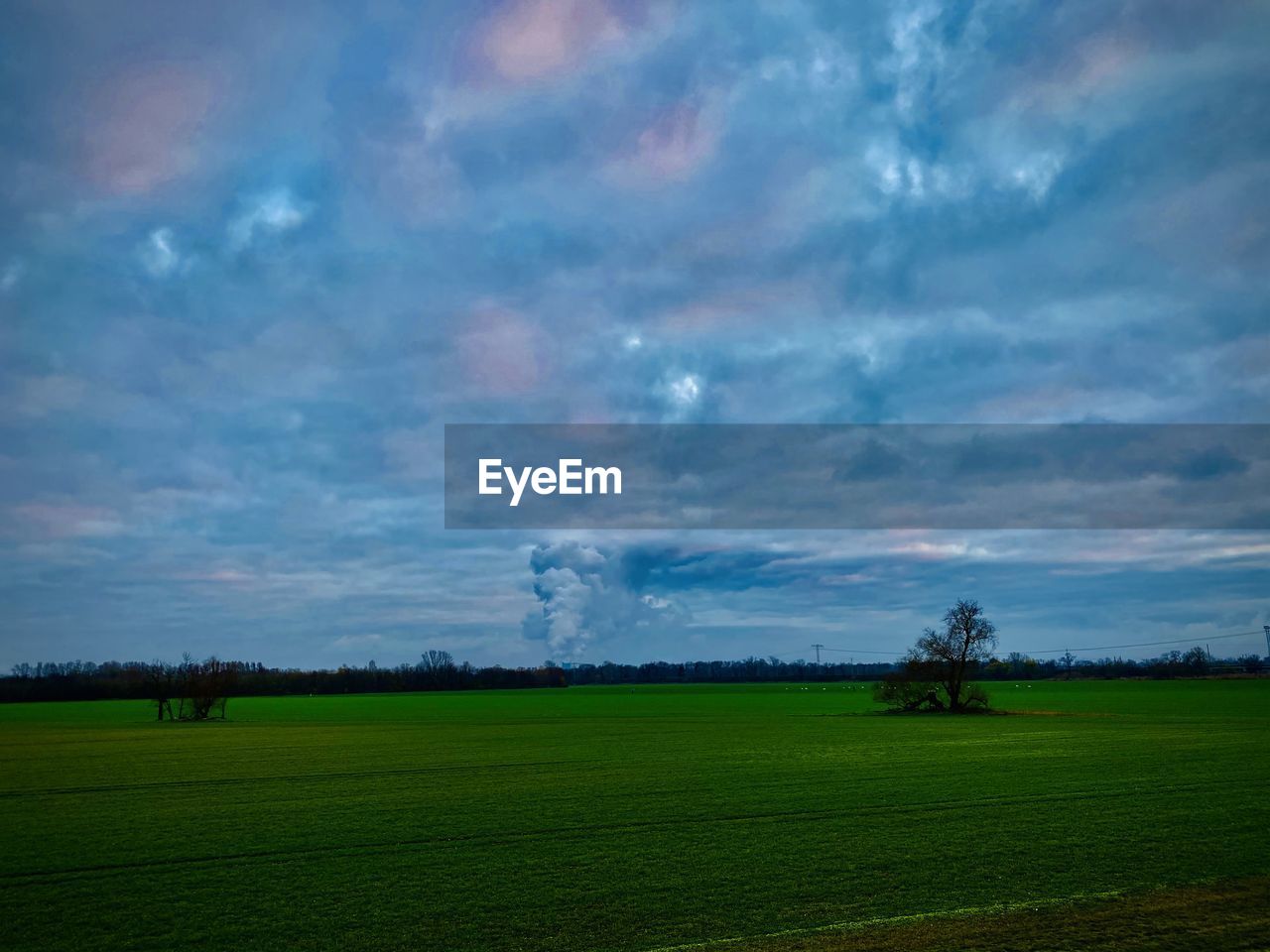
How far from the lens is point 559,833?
748 inches

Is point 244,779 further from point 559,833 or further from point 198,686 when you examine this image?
point 198,686

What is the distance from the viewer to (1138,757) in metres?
31.3

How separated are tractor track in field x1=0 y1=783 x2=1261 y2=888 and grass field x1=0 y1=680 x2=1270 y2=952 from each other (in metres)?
0.10

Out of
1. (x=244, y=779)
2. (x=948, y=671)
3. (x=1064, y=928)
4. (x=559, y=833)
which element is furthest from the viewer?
(x=948, y=671)

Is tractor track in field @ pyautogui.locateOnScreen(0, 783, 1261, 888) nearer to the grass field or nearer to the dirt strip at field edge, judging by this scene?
the grass field

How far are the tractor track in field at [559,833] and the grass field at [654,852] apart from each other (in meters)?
0.10

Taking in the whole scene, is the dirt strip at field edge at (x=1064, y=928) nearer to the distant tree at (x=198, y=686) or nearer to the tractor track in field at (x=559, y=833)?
the tractor track in field at (x=559, y=833)

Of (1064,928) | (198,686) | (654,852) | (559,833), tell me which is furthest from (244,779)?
(198,686)

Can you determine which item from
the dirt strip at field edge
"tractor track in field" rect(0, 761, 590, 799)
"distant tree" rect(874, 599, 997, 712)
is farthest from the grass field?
"distant tree" rect(874, 599, 997, 712)

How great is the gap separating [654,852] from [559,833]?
→ 9.85 feet

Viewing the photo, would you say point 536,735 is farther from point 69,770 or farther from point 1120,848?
point 1120,848

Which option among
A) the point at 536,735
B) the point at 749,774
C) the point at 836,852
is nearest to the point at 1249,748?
the point at 749,774

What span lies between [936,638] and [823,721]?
15.1 m

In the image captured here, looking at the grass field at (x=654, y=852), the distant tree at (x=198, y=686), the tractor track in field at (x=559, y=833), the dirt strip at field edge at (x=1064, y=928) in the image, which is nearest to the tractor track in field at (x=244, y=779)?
the grass field at (x=654, y=852)
